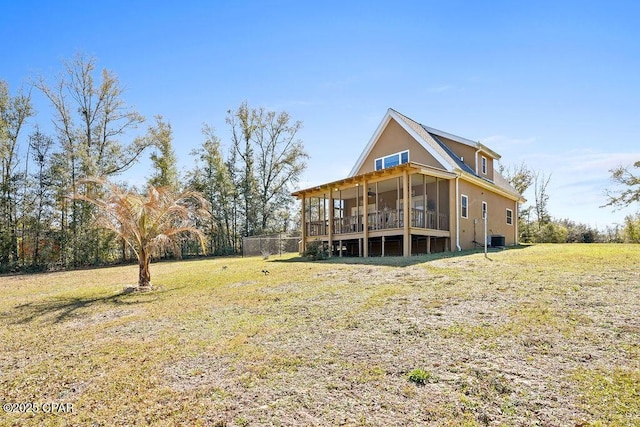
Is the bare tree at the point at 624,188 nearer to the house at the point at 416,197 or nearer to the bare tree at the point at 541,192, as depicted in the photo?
the house at the point at 416,197

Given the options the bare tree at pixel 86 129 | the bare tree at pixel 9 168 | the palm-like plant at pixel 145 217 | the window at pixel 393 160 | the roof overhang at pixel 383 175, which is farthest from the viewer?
the bare tree at pixel 86 129

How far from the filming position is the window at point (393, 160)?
63.0ft

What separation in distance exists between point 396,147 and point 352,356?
16142 mm

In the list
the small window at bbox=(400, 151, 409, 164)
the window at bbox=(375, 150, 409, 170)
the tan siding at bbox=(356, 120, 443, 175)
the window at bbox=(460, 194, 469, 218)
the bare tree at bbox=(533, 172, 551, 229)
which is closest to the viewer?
the window at bbox=(460, 194, 469, 218)

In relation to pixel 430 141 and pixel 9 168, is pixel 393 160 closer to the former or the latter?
pixel 430 141

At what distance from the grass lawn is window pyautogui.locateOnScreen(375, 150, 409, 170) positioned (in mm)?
10753

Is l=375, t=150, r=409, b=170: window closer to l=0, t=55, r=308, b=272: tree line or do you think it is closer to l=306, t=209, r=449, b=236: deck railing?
l=306, t=209, r=449, b=236: deck railing

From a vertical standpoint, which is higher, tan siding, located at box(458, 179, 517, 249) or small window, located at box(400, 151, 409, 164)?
small window, located at box(400, 151, 409, 164)

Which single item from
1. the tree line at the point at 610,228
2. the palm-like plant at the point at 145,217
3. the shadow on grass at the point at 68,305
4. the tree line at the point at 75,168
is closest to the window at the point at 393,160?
the tree line at the point at 75,168

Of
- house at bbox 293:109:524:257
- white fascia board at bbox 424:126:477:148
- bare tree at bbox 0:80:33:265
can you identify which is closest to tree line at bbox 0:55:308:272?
bare tree at bbox 0:80:33:265

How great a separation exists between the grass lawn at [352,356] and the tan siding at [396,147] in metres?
9.89

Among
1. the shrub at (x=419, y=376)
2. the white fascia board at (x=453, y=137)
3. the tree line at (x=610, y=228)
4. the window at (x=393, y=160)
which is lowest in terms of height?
the shrub at (x=419, y=376)

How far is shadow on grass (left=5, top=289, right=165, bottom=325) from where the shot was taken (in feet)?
28.4

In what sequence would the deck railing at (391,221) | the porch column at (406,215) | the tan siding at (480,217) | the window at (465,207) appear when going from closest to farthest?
the porch column at (406,215)
the deck railing at (391,221)
the window at (465,207)
the tan siding at (480,217)
